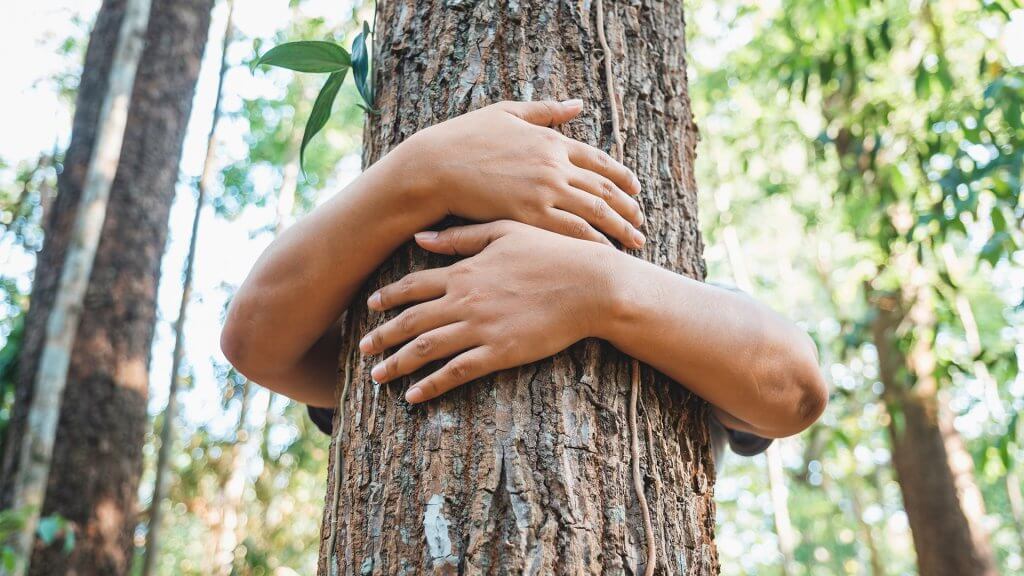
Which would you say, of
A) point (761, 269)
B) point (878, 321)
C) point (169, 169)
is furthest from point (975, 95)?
point (761, 269)

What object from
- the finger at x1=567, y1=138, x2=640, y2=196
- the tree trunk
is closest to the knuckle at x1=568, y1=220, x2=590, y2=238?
the finger at x1=567, y1=138, x2=640, y2=196

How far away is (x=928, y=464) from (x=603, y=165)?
14.3 feet

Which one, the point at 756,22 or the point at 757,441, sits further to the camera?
the point at 756,22

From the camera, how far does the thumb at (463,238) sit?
1.02 metres

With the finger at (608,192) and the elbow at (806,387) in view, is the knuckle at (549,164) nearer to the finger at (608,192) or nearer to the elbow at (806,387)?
the finger at (608,192)

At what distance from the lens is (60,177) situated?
14.5ft

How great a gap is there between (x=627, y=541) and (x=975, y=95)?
383 cm

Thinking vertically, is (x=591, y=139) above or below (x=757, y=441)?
above

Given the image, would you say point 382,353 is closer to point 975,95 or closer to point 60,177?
point 975,95

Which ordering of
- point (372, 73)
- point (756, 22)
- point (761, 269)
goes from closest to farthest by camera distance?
point (372, 73) → point (756, 22) → point (761, 269)

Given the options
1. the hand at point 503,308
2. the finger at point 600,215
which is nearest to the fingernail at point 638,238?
the finger at point 600,215

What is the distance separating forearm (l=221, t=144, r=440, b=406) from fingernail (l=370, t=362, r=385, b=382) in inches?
6.3

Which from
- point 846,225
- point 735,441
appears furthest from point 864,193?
point 735,441

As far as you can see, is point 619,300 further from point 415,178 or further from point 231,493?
point 231,493
